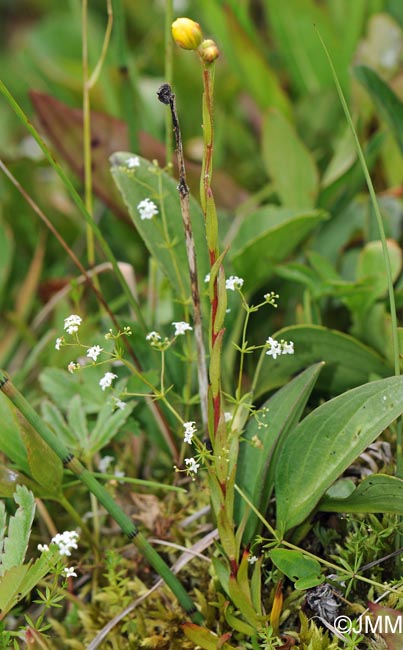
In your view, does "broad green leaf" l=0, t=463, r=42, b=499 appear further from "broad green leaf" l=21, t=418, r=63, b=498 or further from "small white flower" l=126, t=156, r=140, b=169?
"small white flower" l=126, t=156, r=140, b=169

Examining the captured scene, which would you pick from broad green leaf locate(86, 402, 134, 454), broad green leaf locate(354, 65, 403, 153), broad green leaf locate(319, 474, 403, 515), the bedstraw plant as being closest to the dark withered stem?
the bedstraw plant

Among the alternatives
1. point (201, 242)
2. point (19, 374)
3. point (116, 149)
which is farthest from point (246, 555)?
point (116, 149)

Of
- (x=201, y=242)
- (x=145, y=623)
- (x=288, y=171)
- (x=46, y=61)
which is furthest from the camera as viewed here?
(x=46, y=61)

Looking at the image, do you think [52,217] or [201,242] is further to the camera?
[52,217]

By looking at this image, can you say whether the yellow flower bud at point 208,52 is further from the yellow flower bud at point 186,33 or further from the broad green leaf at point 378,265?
the broad green leaf at point 378,265

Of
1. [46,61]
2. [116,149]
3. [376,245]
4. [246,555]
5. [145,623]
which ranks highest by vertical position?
[46,61]

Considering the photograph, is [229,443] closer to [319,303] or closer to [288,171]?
[319,303]

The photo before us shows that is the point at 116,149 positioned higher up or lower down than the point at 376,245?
higher up
